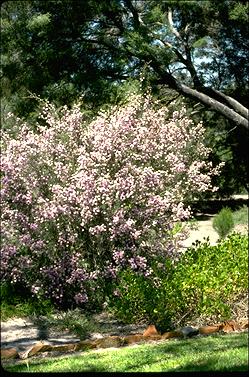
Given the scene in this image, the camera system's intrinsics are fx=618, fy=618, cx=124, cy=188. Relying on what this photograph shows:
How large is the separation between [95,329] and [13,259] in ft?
4.34

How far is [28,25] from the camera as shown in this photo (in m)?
12.5

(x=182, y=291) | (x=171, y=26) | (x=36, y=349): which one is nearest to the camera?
(x=36, y=349)

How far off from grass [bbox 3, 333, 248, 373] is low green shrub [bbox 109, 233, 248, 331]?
3.00ft

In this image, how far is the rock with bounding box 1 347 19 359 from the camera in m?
3.54

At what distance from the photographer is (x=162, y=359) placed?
357cm

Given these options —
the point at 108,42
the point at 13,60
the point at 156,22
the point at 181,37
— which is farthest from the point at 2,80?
the point at 181,37

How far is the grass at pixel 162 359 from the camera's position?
312 cm

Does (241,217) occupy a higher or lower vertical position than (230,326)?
higher

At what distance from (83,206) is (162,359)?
8.56 feet

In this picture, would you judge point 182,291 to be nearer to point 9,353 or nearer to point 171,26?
point 9,353

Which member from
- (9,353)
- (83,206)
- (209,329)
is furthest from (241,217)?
(9,353)

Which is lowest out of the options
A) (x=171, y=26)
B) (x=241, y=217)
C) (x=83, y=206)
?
(x=83, y=206)

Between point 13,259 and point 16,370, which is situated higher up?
point 13,259

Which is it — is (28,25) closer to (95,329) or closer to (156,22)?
(156,22)
